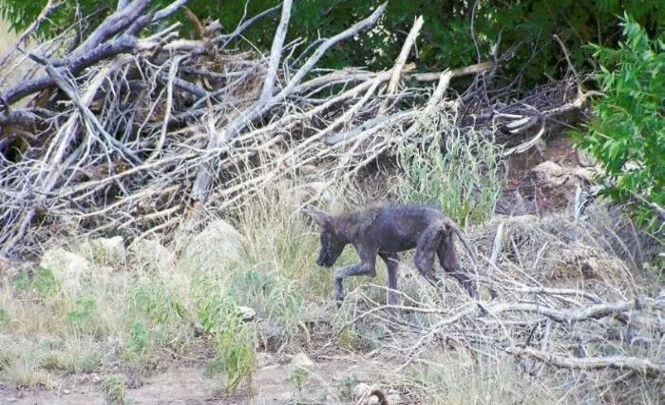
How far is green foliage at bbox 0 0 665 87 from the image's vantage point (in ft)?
35.8

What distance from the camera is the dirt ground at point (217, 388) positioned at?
6.32 meters

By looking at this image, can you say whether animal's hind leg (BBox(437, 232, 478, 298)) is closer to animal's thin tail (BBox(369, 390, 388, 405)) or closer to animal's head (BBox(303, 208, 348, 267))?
animal's head (BBox(303, 208, 348, 267))

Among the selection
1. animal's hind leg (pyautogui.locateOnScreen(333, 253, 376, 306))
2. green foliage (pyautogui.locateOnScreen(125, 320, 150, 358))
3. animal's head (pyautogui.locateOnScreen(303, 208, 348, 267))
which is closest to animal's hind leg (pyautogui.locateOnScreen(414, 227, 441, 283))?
animal's hind leg (pyautogui.locateOnScreen(333, 253, 376, 306))

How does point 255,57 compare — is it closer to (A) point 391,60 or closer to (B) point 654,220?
(A) point 391,60

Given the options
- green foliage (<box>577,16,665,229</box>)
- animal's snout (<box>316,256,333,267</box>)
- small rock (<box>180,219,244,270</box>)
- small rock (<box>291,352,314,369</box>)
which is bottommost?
small rock (<box>291,352,314,369</box>)

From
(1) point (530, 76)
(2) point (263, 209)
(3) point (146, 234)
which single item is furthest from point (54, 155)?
(1) point (530, 76)

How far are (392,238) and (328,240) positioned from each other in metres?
0.53

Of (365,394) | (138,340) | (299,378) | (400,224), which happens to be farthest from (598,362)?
(138,340)

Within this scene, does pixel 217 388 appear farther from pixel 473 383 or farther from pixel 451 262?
pixel 451 262

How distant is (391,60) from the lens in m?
11.6

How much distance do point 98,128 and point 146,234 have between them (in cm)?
108

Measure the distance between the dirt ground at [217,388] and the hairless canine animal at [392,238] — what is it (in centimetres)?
64

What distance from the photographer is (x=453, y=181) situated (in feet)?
29.6

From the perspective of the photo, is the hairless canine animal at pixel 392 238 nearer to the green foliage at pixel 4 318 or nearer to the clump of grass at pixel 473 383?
the clump of grass at pixel 473 383
